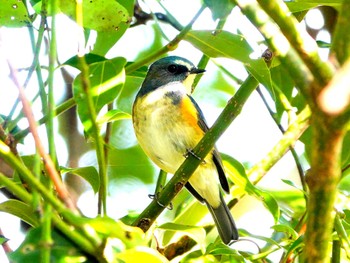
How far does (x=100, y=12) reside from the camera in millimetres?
2154

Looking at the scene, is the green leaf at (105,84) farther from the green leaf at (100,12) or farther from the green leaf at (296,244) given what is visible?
the green leaf at (296,244)

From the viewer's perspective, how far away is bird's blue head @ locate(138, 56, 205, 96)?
395cm

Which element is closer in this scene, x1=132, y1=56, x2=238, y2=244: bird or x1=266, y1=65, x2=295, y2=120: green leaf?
x1=266, y1=65, x2=295, y2=120: green leaf

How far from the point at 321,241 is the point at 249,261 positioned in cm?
113

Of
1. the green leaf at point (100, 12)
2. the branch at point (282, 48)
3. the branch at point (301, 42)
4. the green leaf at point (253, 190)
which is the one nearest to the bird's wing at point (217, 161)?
the green leaf at point (253, 190)

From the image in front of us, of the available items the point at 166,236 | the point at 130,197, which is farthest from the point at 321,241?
the point at 130,197

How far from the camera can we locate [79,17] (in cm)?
155

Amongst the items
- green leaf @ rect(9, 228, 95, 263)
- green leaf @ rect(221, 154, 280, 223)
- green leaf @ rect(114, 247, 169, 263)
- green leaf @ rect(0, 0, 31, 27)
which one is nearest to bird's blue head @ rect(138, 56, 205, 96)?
green leaf @ rect(221, 154, 280, 223)

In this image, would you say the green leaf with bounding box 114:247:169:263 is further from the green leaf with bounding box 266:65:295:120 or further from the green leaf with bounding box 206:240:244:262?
the green leaf with bounding box 266:65:295:120

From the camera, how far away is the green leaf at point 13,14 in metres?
2.23

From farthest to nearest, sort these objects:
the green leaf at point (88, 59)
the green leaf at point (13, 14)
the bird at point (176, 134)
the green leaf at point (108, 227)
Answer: the bird at point (176, 134), the green leaf at point (88, 59), the green leaf at point (13, 14), the green leaf at point (108, 227)

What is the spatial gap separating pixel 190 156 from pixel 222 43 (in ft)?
1.05

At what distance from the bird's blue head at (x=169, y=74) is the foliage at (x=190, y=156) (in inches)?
4.4

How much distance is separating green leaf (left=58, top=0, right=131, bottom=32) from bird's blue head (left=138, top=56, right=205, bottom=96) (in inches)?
63.1
